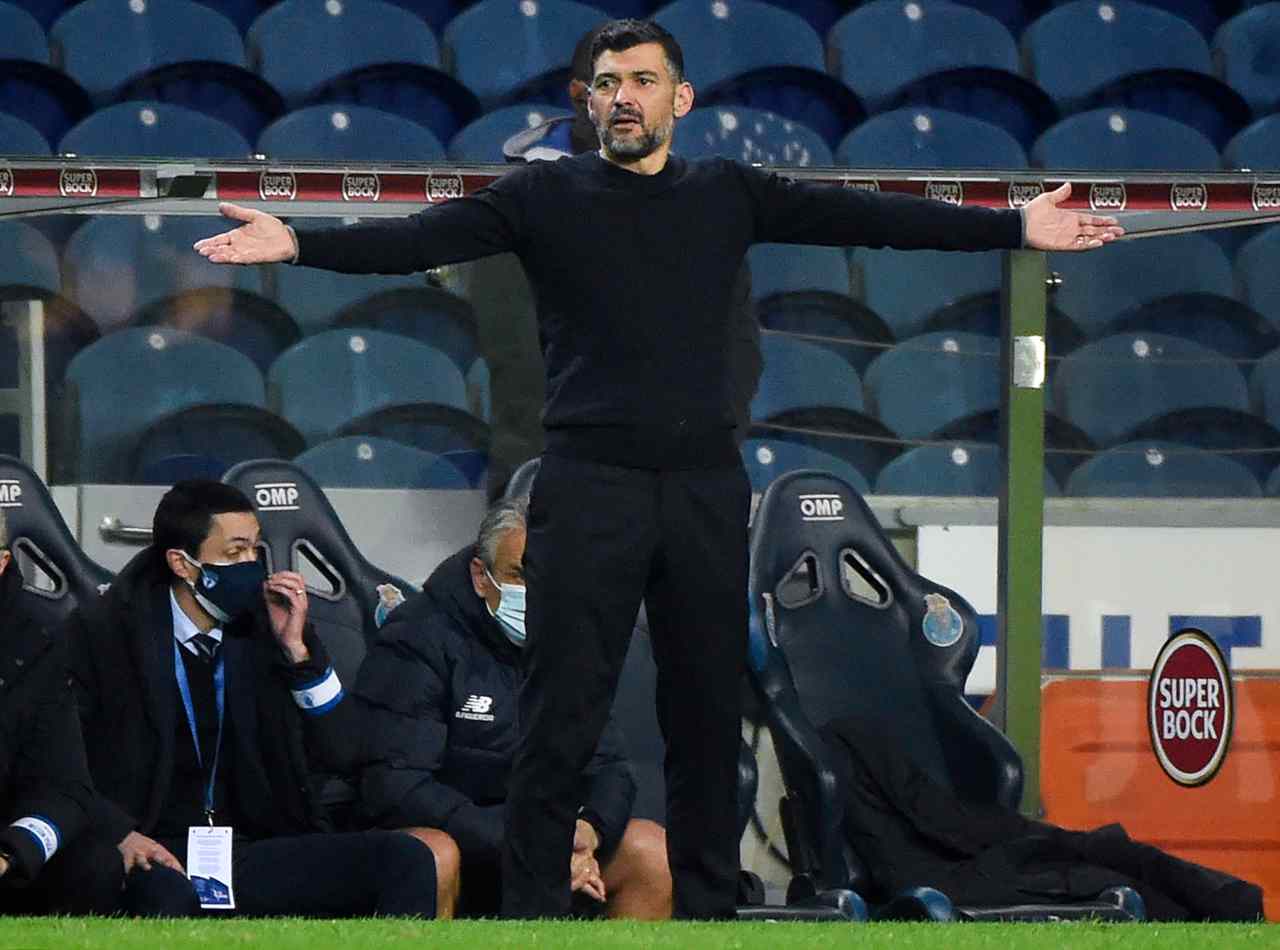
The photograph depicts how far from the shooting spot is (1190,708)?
527cm

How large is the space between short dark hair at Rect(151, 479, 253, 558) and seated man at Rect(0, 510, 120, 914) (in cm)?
45

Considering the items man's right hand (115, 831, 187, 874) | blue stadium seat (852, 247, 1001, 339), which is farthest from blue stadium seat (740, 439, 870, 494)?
man's right hand (115, 831, 187, 874)

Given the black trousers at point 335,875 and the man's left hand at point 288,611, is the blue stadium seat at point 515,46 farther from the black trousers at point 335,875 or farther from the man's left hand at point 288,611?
the black trousers at point 335,875

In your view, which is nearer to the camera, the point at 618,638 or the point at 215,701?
the point at 618,638

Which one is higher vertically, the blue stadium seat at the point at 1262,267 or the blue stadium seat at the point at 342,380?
the blue stadium seat at the point at 1262,267

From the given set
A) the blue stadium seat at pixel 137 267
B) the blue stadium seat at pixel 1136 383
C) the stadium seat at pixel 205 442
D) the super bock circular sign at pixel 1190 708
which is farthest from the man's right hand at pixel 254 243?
the super bock circular sign at pixel 1190 708

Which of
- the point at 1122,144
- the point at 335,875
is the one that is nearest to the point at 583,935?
the point at 335,875

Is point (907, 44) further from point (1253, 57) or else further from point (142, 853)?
point (142, 853)

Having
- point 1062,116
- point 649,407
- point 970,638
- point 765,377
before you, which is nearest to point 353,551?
point 765,377

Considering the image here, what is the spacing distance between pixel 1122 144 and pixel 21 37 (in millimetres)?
3994

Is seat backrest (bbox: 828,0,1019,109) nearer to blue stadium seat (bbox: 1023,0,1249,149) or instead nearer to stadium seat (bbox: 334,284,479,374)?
blue stadium seat (bbox: 1023,0,1249,149)

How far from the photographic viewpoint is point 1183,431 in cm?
546

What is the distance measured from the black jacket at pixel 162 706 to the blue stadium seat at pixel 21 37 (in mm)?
3608

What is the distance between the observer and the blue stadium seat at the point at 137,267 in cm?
493
